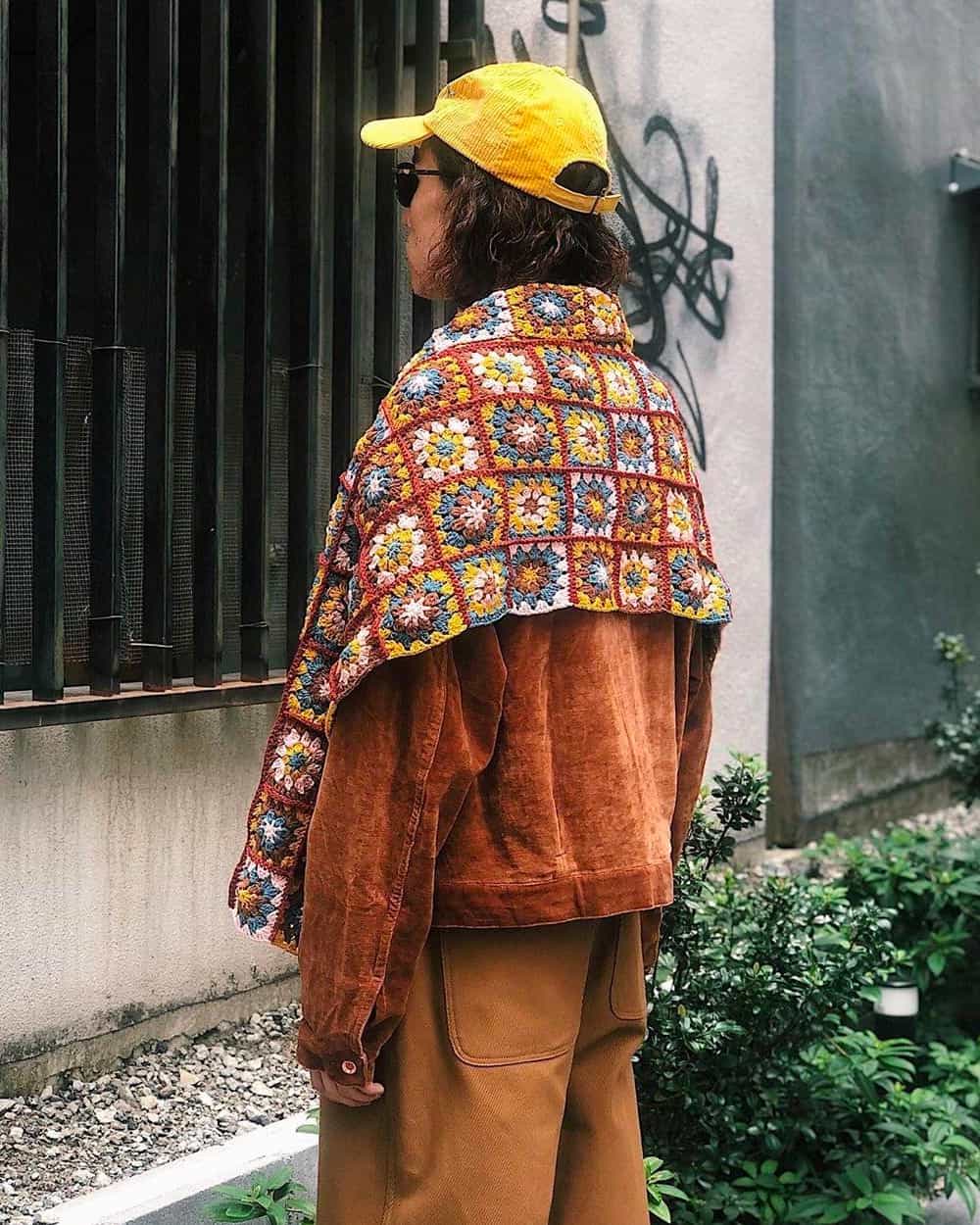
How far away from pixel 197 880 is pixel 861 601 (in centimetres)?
431

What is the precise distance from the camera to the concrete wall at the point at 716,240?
5547mm

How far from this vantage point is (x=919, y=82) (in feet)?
25.1

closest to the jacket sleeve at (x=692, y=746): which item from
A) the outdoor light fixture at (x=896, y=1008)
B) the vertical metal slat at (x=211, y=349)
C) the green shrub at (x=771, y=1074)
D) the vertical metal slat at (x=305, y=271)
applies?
the green shrub at (x=771, y=1074)

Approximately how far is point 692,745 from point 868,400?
533 centimetres

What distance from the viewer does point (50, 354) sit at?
10.5ft

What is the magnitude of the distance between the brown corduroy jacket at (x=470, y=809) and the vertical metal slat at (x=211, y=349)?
1898 mm

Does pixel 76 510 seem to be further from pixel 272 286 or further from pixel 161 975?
pixel 161 975

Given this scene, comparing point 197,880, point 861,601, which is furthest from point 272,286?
point 861,601

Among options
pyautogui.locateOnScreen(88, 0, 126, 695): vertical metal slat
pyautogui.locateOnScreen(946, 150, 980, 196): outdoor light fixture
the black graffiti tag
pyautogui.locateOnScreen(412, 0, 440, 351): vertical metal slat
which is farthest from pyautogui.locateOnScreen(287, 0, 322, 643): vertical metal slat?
pyautogui.locateOnScreen(946, 150, 980, 196): outdoor light fixture

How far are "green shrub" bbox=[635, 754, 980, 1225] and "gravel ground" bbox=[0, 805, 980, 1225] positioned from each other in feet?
2.77

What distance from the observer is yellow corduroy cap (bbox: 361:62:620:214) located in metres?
1.85

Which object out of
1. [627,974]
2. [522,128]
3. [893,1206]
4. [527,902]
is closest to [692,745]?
[627,974]

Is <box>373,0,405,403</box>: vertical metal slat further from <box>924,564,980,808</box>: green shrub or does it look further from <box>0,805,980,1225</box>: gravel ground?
<box>924,564,980,808</box>: green shrub

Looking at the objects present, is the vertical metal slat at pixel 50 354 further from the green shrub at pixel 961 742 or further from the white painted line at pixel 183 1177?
the green shrub at pixel 961 742
